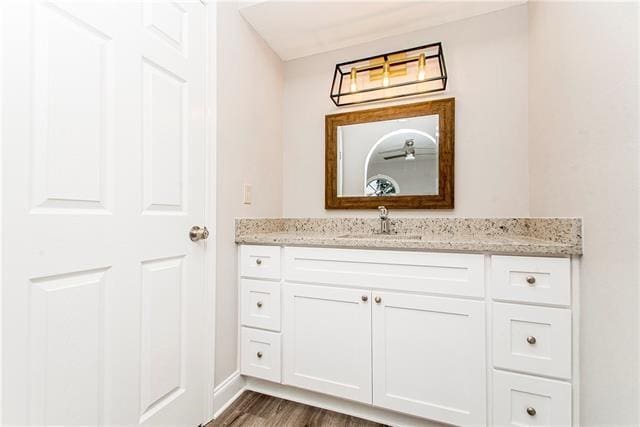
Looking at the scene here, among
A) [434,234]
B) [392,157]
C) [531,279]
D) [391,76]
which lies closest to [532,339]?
[531,279]

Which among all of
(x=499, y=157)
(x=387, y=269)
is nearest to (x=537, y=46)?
(x=499, y=157)

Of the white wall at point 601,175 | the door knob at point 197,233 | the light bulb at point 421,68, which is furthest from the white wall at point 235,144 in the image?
the white wall at point 601,175

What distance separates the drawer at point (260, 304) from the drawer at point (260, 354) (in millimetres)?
48

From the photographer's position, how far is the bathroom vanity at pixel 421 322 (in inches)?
42.5

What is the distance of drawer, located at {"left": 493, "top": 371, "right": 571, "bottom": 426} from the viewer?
105cm

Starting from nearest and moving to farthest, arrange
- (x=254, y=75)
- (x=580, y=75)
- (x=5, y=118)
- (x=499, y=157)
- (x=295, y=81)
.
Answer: (x=5, y=118) < (x=580, y=75) < (x=499, y=157) < (x=254, y=75) < (x=295, y=81)

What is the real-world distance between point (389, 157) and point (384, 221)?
1.37ft

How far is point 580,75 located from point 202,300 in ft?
5.69

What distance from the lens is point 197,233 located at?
128cm

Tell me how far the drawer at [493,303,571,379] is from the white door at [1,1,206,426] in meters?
1.29

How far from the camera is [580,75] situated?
98 cm

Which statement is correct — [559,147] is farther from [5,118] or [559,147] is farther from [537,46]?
[5,118]

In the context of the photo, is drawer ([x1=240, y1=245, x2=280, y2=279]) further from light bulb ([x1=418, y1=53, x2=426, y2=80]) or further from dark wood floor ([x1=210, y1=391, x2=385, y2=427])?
light bulb ([x1=418, y1=53, x2=426, y2=80])

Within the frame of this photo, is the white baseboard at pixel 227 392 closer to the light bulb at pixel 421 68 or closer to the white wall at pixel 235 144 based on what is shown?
the white wall at pixel 235 144
